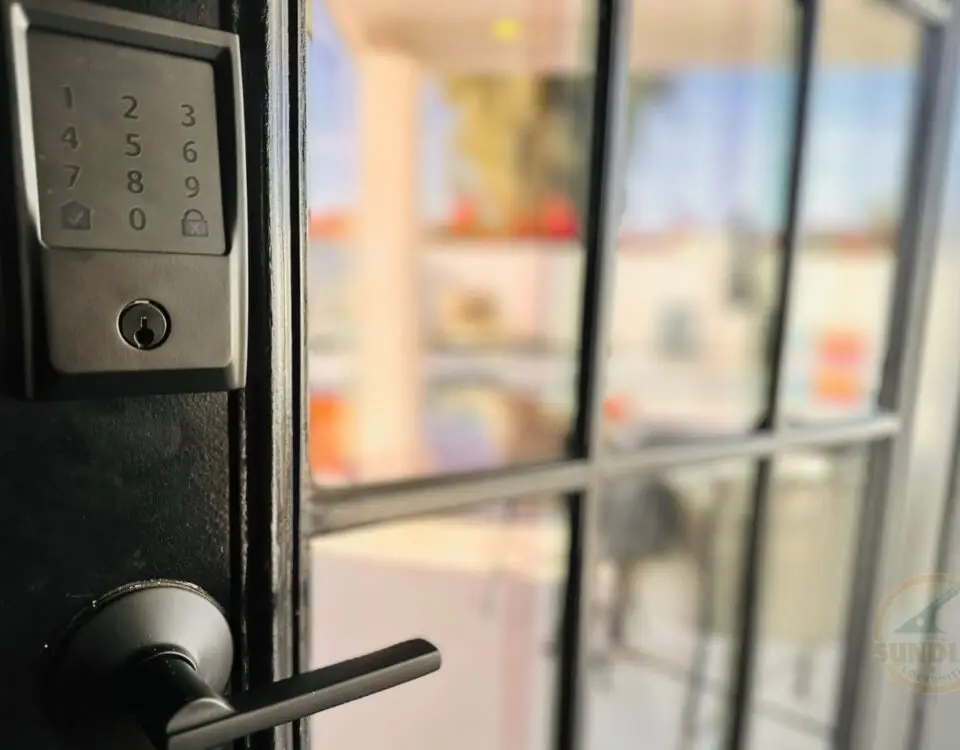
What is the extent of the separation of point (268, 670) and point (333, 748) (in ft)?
3.58

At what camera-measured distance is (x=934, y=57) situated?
696 mm

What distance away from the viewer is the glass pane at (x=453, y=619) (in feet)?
4.99

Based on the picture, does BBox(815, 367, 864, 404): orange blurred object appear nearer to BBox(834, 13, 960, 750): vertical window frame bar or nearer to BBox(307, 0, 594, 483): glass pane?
BBox(834, 13, 960, 750): vertical window frame bar

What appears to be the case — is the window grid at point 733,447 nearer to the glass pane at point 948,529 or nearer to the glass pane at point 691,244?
the glass pane at point 948,529

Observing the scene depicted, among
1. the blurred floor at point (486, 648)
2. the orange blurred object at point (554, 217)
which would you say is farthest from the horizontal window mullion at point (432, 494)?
the orange blurred object at point (554, 217)

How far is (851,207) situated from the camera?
1.47 metres

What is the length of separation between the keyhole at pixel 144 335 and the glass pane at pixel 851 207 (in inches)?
21.2

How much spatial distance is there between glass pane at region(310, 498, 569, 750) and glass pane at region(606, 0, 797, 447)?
51cm

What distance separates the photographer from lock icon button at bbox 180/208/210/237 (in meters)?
0.26

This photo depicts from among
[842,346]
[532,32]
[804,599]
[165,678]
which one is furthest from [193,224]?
[532,32]

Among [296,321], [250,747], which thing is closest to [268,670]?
[250,747]

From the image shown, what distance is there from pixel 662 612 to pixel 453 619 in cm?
55

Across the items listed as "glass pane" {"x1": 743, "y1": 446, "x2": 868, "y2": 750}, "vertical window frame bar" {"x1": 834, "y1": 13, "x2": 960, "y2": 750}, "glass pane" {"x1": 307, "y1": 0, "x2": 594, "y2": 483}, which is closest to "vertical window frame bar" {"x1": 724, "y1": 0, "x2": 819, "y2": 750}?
"vertical window frame bar" {"x1": 834, "y1": 13, "x2": 960, "y2": 750}

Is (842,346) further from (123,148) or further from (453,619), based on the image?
(123,148)
